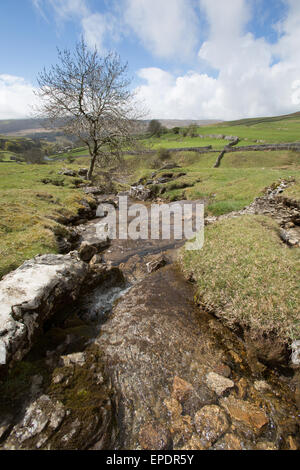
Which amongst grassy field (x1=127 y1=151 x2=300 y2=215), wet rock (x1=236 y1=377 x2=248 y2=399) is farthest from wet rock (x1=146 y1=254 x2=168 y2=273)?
grassy field (x1=127 y1=151 x2=300 y2=215)

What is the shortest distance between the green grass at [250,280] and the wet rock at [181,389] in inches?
100

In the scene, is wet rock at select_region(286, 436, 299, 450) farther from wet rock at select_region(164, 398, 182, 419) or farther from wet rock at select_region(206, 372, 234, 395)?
wet rock at select_region(164, 398, 182, 419)

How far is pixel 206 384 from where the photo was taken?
5.01m

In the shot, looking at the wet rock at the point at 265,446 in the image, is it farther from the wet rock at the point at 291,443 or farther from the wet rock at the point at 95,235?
the wet rock at the point at 95,235

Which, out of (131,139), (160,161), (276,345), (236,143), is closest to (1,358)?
(276,345)

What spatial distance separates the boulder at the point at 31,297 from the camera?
462 cm

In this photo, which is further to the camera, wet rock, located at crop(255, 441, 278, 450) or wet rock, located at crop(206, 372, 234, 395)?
wet rock, located at crop(206, 372, 234, 395)

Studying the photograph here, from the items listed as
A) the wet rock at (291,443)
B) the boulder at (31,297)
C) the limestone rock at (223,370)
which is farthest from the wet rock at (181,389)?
the boulder at (31,297)

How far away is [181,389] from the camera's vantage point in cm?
489

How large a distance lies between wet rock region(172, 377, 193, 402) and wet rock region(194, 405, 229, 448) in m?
0.43

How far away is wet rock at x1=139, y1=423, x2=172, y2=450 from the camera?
12.9ft

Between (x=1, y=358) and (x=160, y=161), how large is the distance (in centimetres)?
5583

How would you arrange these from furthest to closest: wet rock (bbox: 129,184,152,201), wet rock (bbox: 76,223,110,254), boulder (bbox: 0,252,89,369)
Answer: wet rock (bbox: 129,184,152,201) < wet rock (bbox: 76,223,110,254) < boulder (bbox: 0,252,89,369)

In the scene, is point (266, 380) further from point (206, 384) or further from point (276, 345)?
point (206, 384)
